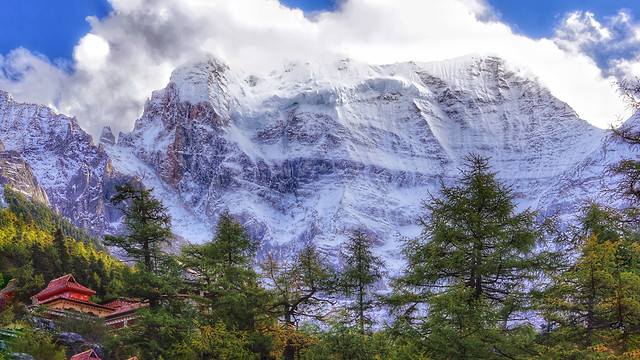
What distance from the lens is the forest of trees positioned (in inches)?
492

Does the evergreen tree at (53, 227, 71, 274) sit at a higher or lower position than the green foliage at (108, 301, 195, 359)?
higher

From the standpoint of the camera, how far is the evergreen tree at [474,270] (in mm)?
12922

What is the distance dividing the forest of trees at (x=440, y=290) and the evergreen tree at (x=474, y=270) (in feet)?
0.14

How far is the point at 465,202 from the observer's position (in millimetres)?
14945

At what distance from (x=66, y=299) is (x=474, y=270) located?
108 ft

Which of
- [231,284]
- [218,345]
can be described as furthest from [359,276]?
[218,345]

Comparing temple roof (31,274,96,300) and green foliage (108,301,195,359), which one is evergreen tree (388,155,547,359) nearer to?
green foliage (108,301,195,359)

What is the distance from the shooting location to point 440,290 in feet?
48.7

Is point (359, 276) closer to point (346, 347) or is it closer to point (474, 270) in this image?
point (346, 347)

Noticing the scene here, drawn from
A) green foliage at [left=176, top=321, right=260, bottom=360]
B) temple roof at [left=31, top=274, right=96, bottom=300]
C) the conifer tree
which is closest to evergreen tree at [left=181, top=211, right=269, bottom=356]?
green foliage at [left=176, top=321, right=260, bottom=360]

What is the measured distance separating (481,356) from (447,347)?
1.02 metres

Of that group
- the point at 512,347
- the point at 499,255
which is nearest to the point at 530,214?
the point at 499,255

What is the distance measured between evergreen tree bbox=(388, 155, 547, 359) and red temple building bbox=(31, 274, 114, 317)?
96.5ft

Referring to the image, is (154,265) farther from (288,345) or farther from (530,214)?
(530,214)
